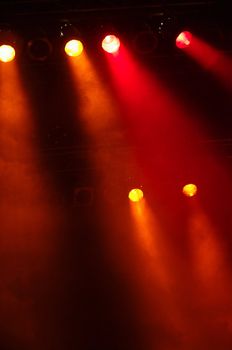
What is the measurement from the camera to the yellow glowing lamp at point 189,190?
165 inches

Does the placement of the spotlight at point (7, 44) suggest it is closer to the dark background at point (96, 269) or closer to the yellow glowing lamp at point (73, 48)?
the yellow glowing lamp at point (73, 48)

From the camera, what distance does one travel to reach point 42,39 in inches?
126

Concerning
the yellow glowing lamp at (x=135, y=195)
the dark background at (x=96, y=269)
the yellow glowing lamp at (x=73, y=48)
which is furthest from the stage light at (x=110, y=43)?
the yellow glowing lamp at (x=135, y=195)

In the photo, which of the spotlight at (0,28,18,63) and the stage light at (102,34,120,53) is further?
the stage light at (102,34,120,53)

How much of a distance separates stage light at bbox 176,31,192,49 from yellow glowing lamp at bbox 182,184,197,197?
1.26 meters

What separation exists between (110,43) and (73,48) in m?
0.27

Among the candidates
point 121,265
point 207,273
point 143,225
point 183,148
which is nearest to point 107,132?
point 183,148

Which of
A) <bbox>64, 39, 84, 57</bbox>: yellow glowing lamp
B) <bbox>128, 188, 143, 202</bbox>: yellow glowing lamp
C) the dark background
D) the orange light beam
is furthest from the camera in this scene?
<bbox>128, 188, 143, 202</bbox>: yellow glowing lamp

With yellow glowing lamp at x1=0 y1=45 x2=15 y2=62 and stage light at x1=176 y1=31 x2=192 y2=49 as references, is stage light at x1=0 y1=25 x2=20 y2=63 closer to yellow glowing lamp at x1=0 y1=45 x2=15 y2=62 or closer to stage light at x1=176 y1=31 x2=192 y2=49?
yellow glowing lamp at x1=0 y1=45 x2=15 y2=62

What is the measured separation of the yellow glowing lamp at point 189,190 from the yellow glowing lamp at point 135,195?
0.39 m

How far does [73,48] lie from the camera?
3379mm

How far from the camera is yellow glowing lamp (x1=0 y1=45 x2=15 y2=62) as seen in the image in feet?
10.6

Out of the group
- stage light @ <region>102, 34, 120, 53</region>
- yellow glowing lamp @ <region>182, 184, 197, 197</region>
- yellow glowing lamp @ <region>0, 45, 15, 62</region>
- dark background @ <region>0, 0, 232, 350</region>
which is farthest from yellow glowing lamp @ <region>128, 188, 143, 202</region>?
yellow glowing lamp @ <region>0, 45, 15, 62</region>

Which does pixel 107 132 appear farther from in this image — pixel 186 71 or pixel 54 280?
pixel 54 280
